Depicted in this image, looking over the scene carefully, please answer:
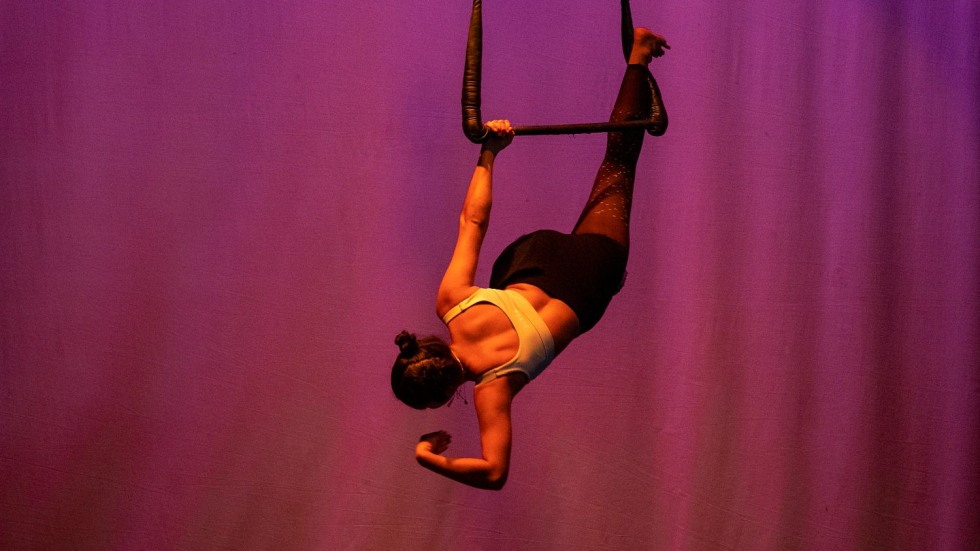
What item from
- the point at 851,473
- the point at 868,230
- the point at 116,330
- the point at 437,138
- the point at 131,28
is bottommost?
the point at 851,473

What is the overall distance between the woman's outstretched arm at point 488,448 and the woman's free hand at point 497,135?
24.0 inches

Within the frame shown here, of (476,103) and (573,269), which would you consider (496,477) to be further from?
(476,103)

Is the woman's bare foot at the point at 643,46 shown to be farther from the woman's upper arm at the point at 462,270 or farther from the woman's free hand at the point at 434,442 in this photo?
the woman's free hand at the point at 434,442

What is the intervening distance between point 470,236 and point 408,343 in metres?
0.34

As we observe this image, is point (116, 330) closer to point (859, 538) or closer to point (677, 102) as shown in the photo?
point (677, 102)

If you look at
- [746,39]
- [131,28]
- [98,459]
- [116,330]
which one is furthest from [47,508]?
[746,39]

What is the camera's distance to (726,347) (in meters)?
3.40

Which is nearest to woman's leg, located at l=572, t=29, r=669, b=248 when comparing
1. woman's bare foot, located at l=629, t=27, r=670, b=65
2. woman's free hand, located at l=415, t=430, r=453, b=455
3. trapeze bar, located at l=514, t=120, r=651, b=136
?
woman's bare foot, located at l=629, t=27, r=670, b=65

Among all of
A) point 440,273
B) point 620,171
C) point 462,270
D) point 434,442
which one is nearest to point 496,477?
point 434,442

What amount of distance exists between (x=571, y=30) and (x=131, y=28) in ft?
5.23

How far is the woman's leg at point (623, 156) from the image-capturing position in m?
2.74

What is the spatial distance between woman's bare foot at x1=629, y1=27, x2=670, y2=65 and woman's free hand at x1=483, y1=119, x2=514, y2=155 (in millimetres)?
579

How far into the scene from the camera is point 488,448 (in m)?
2.44

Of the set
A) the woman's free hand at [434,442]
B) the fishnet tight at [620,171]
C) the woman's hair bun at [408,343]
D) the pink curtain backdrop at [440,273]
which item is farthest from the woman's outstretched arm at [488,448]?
the pink curtain backdrop at [440,273]
